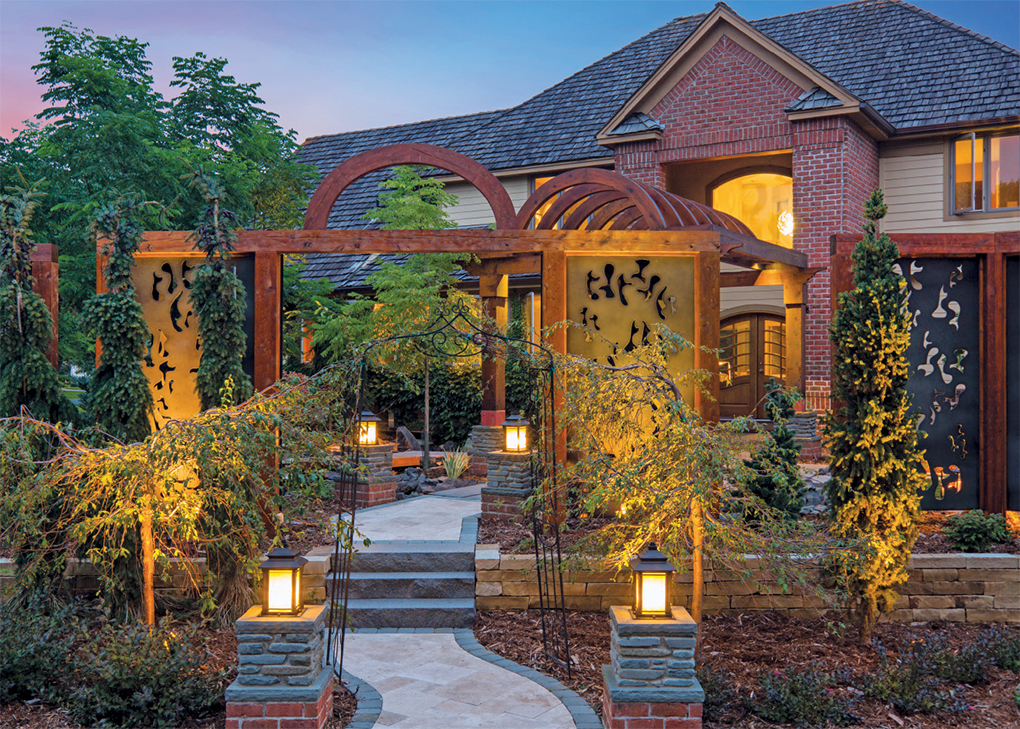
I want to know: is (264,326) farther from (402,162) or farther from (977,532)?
(977,532)

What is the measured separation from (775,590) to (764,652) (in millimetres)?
886

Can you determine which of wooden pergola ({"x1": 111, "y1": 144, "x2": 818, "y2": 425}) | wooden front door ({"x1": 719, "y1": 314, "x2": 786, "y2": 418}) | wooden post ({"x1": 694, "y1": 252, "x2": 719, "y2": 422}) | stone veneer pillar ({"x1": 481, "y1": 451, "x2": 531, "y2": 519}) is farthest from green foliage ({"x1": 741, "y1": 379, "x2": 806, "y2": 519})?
wooden front door ({"x1": 719, "y1": 314, "x2": 786, "y2": 418})

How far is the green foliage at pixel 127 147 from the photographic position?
13.2m

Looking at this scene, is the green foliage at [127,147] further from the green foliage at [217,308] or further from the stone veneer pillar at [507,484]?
the stone veneer pillar at [507,484]

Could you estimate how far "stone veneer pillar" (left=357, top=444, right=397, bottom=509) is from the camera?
9.90 m

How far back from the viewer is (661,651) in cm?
463

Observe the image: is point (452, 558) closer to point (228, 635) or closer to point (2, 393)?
point (228, 635)

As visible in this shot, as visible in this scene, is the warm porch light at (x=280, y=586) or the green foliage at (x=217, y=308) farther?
the green foliage at (x=217, y=308)

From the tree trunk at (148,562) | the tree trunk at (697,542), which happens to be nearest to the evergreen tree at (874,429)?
the tree trunk at (697,542)

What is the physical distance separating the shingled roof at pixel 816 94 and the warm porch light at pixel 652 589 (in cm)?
1123

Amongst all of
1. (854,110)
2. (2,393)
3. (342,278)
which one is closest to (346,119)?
(342,278)

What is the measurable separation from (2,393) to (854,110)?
1234cm

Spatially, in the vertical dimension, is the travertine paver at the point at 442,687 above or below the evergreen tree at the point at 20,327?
below

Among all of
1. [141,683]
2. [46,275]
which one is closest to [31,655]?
[141,683]
